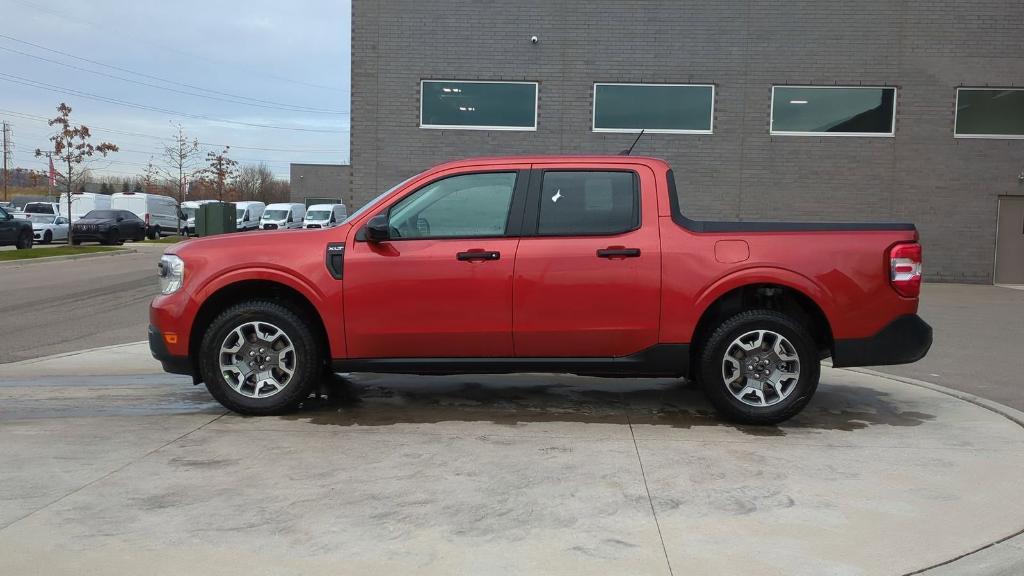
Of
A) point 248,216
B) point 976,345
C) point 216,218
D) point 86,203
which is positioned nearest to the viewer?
point 976,345

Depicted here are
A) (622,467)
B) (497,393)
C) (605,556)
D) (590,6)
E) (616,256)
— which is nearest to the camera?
(605,556)

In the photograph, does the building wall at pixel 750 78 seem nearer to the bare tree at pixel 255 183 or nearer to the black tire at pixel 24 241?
the black tire at pixel 24 241

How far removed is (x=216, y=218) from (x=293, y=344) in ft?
79.8

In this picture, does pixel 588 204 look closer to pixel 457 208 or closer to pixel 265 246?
pixel 457 208

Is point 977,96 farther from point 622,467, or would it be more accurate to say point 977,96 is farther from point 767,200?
point 622,467

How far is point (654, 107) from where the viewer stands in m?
18.0

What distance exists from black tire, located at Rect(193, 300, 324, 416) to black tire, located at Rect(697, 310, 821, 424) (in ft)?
9.19

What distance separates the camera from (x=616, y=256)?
18.9ft

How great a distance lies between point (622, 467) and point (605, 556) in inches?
49.9

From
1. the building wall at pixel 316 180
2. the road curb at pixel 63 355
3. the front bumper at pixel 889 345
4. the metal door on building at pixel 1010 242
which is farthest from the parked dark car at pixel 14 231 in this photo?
the building wall at pixel 316 180

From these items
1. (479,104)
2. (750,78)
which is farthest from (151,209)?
(750,78)

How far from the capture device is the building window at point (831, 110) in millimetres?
17875

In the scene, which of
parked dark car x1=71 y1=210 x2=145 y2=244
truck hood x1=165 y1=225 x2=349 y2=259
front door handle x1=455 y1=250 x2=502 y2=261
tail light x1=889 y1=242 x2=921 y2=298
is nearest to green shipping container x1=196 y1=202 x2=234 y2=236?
parked dark car x1=71 y1=210 x2=145 y2=244

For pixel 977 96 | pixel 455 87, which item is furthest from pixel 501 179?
pixel 977 96
